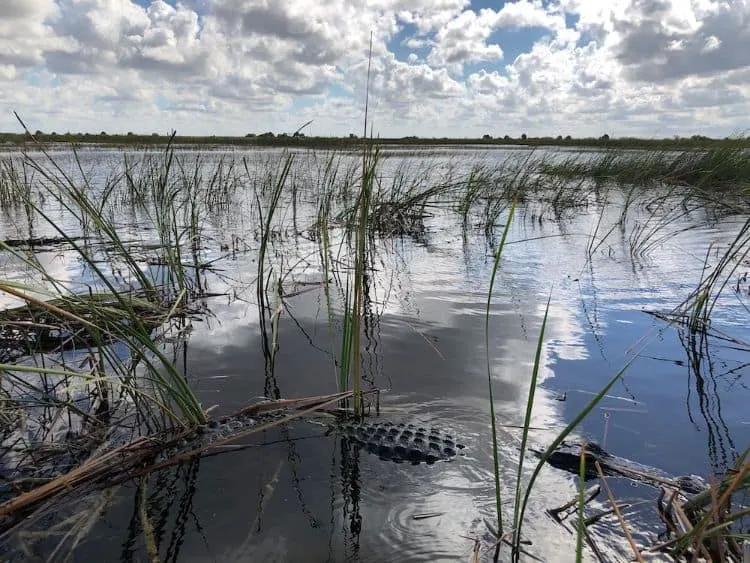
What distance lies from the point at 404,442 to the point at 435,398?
77 cm

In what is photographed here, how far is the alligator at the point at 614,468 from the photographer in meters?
2.47

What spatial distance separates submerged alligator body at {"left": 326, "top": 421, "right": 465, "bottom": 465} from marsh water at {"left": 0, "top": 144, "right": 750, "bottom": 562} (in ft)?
0.18

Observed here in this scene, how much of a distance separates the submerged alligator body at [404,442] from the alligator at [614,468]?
20.6 inches

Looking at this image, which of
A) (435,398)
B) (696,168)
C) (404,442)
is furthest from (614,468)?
(696,168)

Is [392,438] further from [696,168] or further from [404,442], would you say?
[696,168]

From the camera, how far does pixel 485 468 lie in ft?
8.95

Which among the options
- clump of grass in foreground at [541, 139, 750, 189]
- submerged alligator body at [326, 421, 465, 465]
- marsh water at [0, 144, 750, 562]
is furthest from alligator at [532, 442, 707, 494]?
clump of grass in foreground at [541, 139, 750, 189]

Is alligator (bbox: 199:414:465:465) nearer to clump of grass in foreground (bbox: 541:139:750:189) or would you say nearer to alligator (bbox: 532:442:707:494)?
alligator (bbox: 532:442:707:494)

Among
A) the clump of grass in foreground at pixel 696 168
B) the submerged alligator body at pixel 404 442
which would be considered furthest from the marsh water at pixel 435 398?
the clump of grass in foreground at pixel 696 168

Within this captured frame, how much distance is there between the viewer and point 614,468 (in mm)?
2578

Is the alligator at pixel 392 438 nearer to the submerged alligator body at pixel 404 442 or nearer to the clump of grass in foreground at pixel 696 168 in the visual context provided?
the submerged alligator body at pixel 404 442

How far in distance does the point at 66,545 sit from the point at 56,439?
0.95 m

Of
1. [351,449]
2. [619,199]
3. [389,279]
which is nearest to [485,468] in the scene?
[351,449]

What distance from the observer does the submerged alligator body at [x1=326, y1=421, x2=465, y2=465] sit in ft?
9.13
